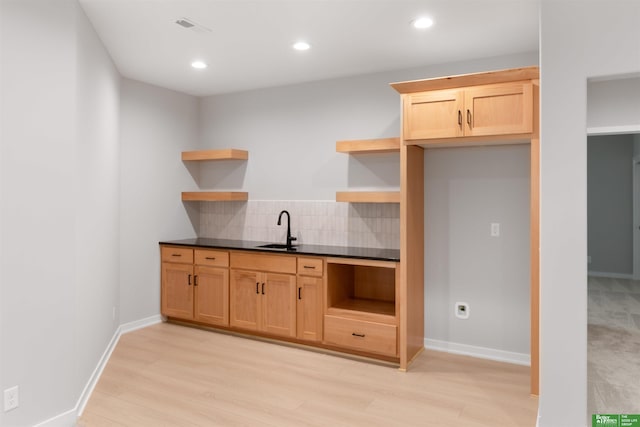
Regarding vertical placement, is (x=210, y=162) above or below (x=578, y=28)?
below

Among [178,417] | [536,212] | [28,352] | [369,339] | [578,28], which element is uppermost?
[578,28]

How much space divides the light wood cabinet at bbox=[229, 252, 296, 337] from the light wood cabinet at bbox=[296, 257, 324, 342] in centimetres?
7

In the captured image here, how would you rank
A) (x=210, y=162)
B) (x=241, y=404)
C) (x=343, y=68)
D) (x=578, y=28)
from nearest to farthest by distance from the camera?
1. (x=578, y=28)
2. (x=241, y=404)
3. (x=343, y=68)
4. (x=210, y=162)

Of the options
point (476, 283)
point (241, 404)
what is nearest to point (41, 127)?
point (241, 404)

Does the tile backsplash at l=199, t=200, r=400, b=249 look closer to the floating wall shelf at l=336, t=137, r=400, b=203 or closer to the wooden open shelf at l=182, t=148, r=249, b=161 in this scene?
the floating wall shelf at l=336, t=137, r=400, b=203

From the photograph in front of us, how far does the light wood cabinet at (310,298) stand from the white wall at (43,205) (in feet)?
5.91

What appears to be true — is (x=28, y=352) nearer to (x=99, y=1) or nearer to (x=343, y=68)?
(x=99, y=1)

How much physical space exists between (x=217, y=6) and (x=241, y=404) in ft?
8.78

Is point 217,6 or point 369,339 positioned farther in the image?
point 369,339

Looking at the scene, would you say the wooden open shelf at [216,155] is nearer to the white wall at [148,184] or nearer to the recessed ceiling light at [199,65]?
the white wall at [148,184]

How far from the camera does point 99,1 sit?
2.93 meters

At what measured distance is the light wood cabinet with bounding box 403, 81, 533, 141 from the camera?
3.28 metres

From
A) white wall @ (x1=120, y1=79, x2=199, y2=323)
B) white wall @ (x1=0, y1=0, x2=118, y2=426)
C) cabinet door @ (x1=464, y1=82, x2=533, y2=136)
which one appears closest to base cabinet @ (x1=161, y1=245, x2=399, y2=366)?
white wall @ (x1=120, y1=79, x2=199, y2=323)

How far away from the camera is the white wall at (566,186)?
2.48m
